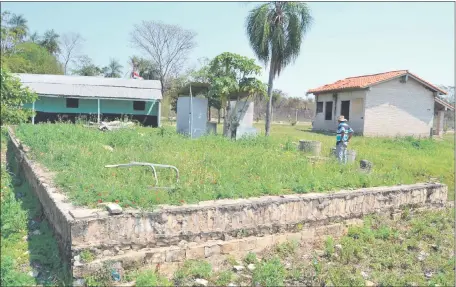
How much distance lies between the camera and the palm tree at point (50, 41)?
44.8 metres

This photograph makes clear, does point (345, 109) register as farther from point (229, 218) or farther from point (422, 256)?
point (229, 218)

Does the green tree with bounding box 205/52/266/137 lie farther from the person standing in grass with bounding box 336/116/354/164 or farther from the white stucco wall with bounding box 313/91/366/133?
the white stucco wall with bounding box 313/91/366/133

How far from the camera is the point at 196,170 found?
667cm

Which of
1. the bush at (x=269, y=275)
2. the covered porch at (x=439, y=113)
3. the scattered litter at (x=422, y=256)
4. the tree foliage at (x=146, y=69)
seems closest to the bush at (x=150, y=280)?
the bush at (x=269, y=275)

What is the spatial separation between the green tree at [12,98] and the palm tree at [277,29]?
11.7 m

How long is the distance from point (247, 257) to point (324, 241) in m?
1.31

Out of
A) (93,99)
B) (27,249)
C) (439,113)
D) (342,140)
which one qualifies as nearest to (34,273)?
(27,249)

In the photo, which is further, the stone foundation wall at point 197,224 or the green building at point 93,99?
the green building at point 93,99

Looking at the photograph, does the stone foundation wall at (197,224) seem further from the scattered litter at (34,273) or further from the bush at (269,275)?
the bush at (269,275)

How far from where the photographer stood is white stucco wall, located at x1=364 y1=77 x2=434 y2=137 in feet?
63.9

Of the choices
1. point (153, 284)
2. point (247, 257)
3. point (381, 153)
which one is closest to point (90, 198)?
point (153, 284)

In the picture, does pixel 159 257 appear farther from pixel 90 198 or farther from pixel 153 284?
pixel 90 198

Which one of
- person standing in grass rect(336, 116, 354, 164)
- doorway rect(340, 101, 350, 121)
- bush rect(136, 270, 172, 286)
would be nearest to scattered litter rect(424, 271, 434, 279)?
bush rect(136, 270, 172, 286)

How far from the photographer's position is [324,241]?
5.62 metres
